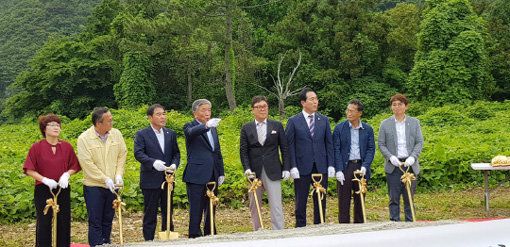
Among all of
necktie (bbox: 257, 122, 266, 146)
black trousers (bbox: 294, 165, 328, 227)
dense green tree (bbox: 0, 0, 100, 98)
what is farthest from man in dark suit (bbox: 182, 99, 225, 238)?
dense green tree (bbox: 0, 0, 100, 98)

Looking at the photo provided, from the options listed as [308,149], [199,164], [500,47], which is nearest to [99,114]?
[199,164]

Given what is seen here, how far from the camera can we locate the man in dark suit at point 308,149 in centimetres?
602

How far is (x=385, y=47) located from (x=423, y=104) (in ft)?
19.9

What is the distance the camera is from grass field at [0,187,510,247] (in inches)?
265

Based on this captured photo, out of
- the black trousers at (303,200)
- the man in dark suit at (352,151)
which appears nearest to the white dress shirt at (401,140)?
the man in dark suit at (352,151)

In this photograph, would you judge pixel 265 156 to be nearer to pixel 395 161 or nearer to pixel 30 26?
pixel 395 161

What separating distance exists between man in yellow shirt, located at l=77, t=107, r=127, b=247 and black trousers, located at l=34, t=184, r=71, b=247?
219 mm

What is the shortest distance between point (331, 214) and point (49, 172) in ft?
13.4

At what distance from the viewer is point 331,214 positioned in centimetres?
772

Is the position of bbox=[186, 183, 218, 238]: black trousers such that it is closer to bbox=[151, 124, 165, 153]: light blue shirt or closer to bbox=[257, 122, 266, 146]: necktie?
bbox=[151, 124, 165, 153]: light blue shirt

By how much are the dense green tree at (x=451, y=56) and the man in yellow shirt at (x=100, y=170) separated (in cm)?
2288

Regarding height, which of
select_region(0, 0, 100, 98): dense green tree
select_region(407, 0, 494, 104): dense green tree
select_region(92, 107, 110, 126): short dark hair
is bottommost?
select_region(92, 107, 110, 126): short dark hair

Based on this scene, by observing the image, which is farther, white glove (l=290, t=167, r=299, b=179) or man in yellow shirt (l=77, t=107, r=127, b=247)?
white glove (l=290, t=167, r=299, b=179)

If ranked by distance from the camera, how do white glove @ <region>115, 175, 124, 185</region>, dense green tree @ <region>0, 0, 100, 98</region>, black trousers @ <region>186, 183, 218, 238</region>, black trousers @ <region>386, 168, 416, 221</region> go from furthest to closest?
1. dense green tree @ <region>0, 0, 100, 98</region>
2. black trousers @ <region>386, 168, 416, 221</region>
3. black trousers @ <region>186, 183, 218, 238</region>
4. white glove @ <region>115, 175, 124, 185</region>
